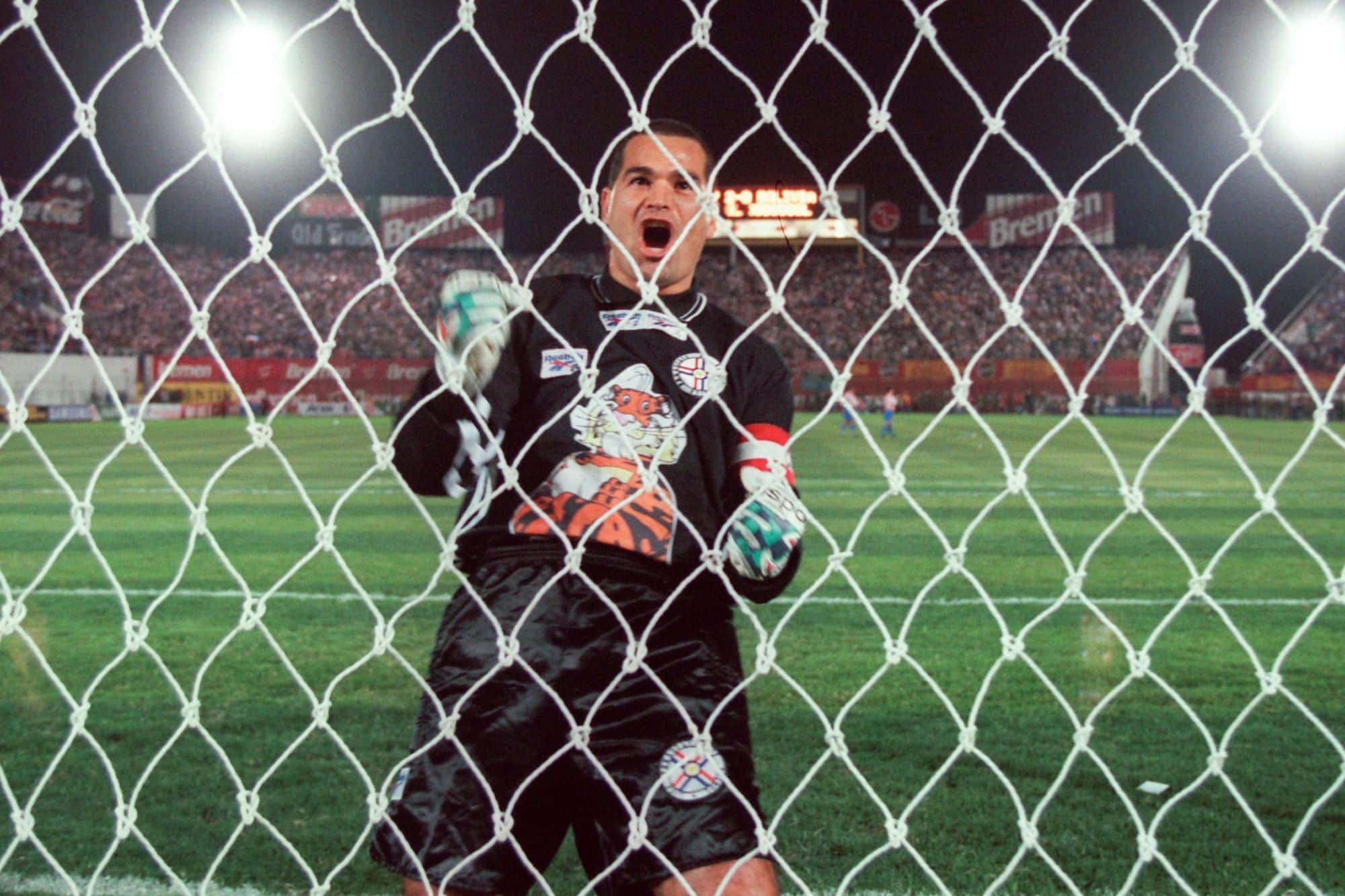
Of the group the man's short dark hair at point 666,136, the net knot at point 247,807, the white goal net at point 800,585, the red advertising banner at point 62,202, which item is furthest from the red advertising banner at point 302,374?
the net knot at point 247,807

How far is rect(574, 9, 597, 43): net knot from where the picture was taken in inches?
64.2

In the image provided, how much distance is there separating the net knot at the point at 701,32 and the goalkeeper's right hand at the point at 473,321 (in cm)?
45

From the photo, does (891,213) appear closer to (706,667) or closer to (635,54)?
(635,54)

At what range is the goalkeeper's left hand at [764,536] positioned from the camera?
1790 mm

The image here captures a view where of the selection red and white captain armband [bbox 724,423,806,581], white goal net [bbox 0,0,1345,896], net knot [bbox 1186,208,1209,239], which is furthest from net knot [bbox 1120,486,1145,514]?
red and white captain armband [bbox 724,423,806,581]

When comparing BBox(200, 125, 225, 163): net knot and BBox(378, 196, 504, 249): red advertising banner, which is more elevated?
BBox(378, 196, 504, 249): red advertising banner

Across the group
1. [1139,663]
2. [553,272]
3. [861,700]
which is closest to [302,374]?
[553,272]

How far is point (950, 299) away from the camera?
123 ft

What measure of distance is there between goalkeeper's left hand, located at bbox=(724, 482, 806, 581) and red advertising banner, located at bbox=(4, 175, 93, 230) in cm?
4067

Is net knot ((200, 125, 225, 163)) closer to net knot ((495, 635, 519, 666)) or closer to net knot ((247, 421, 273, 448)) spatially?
→ net knot ((247, 421, 273, 448))

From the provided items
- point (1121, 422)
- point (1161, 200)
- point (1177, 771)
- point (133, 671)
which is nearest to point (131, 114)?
point (1121, 422)

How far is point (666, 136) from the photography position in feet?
6.36

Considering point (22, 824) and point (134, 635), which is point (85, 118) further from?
point (22, 824)

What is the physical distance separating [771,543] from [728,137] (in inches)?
1588
